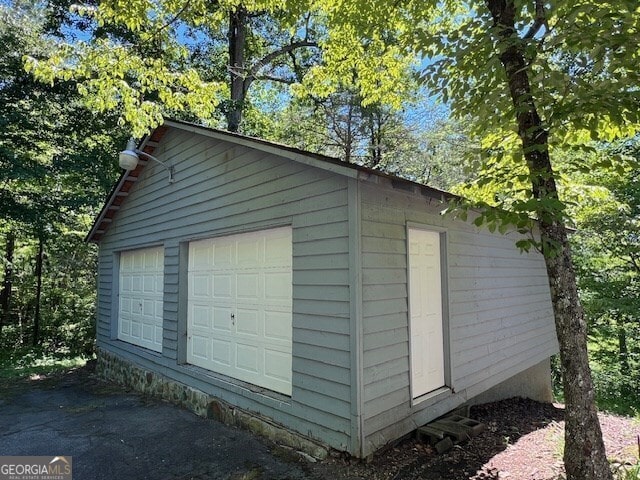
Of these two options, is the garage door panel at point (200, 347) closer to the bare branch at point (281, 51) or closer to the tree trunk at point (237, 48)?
the tree trunk at point (237, 48)

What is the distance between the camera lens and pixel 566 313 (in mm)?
3098

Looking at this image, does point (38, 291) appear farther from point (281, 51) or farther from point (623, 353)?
point (623, 353)

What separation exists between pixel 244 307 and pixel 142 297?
3.29 m

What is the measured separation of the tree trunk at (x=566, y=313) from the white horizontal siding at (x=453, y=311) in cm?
140

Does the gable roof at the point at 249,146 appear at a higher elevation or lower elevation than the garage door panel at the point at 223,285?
higher

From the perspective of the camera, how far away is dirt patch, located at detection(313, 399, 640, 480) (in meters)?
3.64

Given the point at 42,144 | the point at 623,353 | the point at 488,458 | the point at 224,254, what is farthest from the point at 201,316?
the point at 623,353

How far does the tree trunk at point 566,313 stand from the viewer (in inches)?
117

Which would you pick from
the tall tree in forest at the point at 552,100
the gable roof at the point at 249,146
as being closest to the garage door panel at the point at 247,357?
the gable roof at the point at 249,146

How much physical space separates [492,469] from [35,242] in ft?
49.8

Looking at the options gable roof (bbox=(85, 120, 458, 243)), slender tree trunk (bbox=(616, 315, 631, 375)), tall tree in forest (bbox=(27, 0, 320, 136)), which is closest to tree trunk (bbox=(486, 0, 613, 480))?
gable roof (bbox=(85, 120, 458, 243))

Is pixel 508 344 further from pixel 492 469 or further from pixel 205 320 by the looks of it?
pixel 205 320

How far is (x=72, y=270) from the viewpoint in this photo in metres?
14.2

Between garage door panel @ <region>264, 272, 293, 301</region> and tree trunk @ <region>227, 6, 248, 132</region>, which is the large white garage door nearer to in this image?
garage door panel @ <region>264, 272, 293, 301</region>
